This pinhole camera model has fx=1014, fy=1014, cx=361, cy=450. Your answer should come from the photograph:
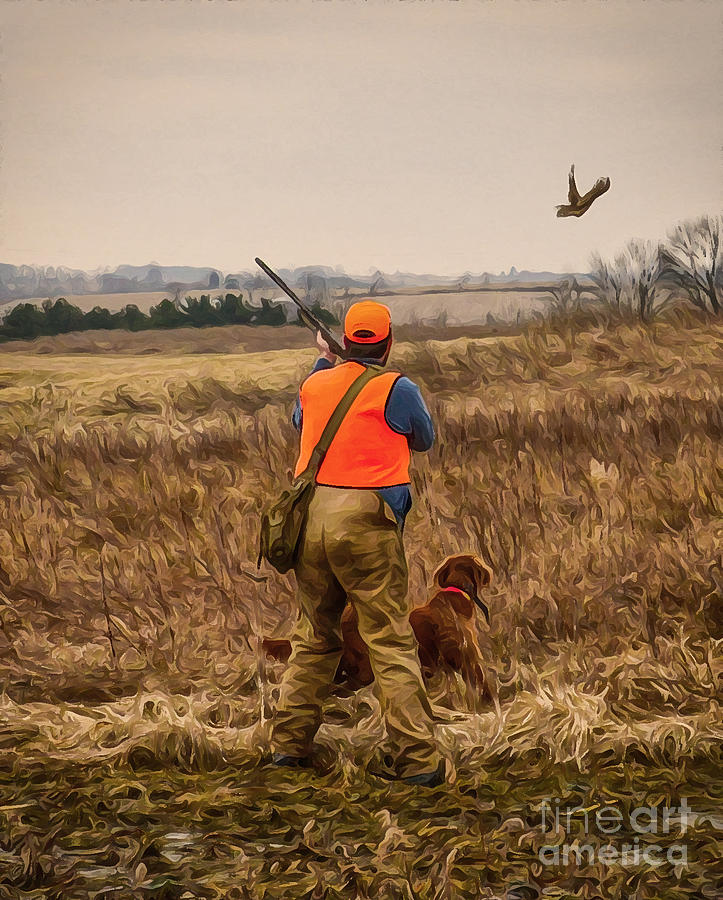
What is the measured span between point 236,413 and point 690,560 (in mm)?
4838

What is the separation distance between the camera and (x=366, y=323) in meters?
4.07

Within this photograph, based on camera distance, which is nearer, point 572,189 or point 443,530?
point 443,530

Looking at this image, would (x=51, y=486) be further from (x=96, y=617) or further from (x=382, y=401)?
(x=382, y=401)

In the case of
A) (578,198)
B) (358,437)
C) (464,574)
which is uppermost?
(578,198)

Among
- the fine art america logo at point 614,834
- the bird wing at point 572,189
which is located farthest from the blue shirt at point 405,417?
the bird wing at point 572,189

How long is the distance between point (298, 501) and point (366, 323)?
763mm

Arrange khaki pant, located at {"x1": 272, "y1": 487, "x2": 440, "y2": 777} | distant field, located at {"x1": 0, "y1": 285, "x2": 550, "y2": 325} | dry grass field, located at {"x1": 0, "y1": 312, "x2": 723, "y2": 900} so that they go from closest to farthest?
dry grass field, located at {"x1": 0, "y1": 312, "x2": 723, "y2": 900} → khaki pant, located at {"x1": 272, "y1": 487, "x2": 440, "y2": 777} → distant field, located at {"x1": 0, "y1": 285, "x2": 550, "y2": 325}

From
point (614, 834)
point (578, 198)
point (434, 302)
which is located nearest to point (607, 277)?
point (578, 198)

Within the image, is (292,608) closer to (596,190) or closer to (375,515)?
(375,515)

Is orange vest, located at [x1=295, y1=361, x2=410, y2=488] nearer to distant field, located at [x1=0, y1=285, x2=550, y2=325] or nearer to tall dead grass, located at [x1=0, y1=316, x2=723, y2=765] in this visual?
tall dead grass, located at [x1=0, y1=316, x2=723, y2=765]

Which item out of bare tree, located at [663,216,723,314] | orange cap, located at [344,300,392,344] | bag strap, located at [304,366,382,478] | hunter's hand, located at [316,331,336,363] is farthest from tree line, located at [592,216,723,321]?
bag strap, located at [304,366,382,478]

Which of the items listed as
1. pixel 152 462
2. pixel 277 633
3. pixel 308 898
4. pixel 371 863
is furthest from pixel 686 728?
pixel 152 462

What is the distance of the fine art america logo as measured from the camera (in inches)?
138

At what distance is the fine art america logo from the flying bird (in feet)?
22.7
